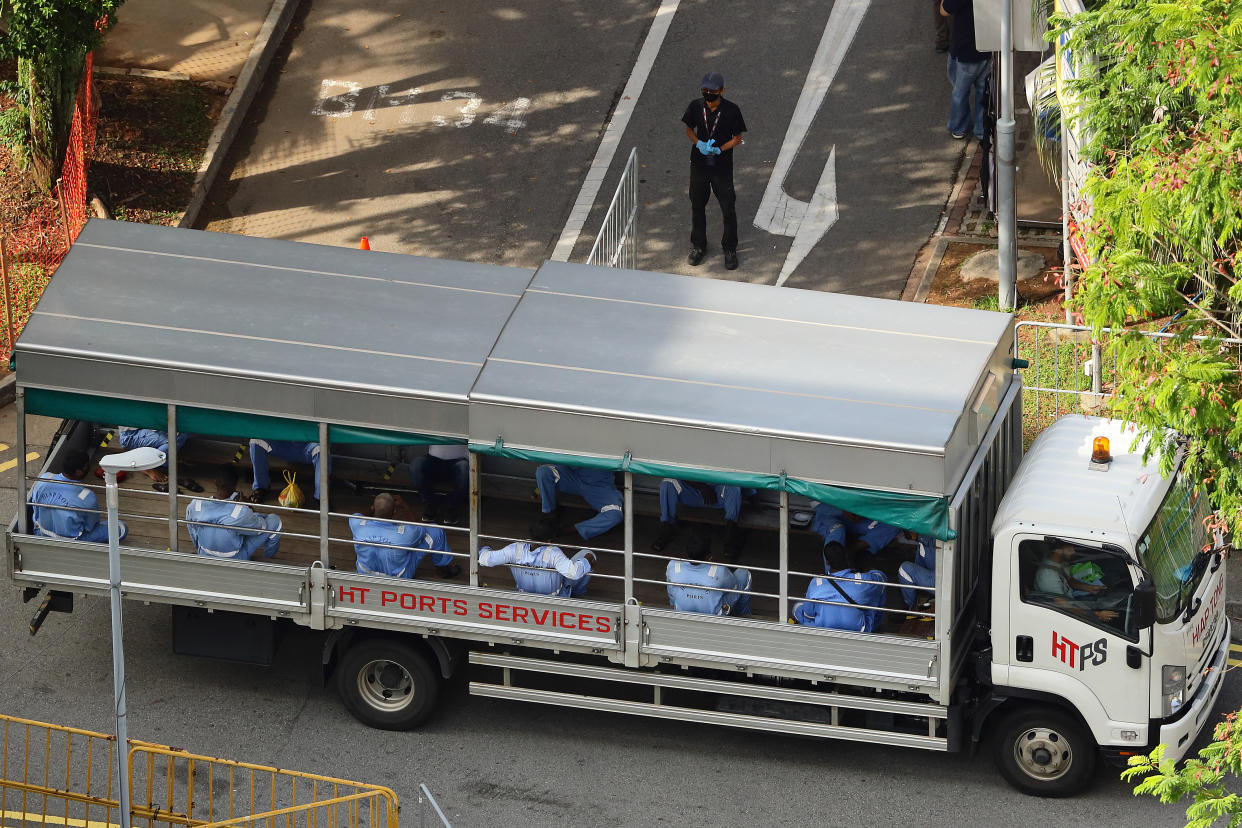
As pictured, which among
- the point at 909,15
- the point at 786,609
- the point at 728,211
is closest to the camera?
the point at 786,609

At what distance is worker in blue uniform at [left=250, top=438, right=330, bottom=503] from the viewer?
1370 cm

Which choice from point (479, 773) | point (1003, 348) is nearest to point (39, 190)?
point (479, 773)

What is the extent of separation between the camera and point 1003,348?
12570 mm

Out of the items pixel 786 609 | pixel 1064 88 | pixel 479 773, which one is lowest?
pixel 479 773

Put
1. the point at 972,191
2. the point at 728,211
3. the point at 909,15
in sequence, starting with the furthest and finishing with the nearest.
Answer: the point at 909,15, the point at 972,191, the point at 728,211

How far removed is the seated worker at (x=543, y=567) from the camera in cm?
1243

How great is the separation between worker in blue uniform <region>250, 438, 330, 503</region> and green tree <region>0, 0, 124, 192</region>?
5658 mm

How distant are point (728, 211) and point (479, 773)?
7.38 m

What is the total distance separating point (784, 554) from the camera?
39.0 feet

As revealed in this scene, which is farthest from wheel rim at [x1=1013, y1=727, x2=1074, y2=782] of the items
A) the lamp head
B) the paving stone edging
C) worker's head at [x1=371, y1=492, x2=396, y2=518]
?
the paving stone edging

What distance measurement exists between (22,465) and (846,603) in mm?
5766

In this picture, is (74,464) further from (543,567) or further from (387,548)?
(543,567)

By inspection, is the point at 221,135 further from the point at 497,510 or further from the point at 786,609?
the point at 786,609

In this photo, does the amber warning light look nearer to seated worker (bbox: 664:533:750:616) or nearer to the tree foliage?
the tree foliage
